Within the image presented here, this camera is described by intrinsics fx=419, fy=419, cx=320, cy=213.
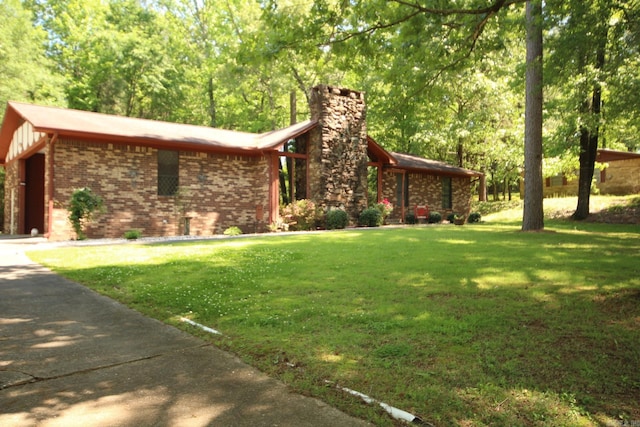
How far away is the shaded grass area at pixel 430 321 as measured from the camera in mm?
2785

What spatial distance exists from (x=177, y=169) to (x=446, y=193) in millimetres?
16477

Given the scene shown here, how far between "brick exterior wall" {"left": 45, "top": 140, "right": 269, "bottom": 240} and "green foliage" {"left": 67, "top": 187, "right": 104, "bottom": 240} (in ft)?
1.71

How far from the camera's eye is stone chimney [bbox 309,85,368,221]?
63.2 feet

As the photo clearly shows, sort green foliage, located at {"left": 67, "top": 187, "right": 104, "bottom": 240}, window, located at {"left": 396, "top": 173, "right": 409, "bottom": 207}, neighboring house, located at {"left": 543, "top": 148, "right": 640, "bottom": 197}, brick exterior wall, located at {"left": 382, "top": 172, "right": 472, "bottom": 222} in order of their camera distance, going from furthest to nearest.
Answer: neighboring house, located at {"left": 543, "top": 148, "right": 640, "bottom": 197}, window, located at {"left": 396, "top": 173, "right": 409, "bottom": 207}, brick exterior wall, located at {"left": 382, "top": 172, "right": 472, "bottom": 222}, green foliage, located at {"left": 67, "top": 187, "right": 104, "bottom": 240}

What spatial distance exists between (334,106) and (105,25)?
76.9 ft

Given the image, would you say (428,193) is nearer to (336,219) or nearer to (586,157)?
(586,157)

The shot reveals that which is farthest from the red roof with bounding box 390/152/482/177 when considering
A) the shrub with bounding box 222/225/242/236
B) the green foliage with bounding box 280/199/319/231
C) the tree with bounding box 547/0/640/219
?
the shrub with bounding box 222/225/242/236

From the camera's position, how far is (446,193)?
26000 mm

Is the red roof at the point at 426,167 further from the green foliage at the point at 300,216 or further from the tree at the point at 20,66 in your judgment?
the tree at the point at 20,66

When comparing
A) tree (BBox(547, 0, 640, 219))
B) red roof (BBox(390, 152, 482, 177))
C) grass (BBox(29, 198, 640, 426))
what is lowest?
grass (BBox(29, 198, 640, 426))

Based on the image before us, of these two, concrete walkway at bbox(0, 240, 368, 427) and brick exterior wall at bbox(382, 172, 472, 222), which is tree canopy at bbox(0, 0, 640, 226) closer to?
brick exterior wall at bbox(382, 172, 472, 222)

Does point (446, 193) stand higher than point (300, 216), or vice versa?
point (446, 193)

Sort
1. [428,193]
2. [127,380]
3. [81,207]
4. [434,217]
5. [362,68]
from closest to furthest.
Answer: [127,380]
[362,68]
[81,207]
[434,217]
[428,193]

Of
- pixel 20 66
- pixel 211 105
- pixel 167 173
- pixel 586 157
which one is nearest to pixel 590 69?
pixel 586 157
